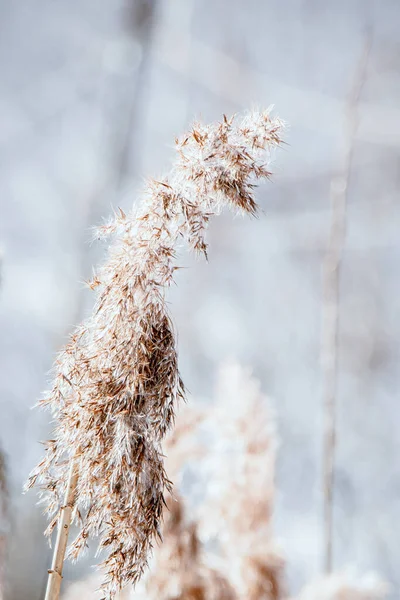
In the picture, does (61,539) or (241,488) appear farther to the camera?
(241,488)

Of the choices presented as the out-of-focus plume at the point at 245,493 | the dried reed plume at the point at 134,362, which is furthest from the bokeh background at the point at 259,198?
the dried reed plume at the point at 134,362

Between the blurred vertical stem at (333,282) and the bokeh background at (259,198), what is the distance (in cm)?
4

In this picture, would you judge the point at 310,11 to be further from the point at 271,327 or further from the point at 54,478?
the point at 54,478

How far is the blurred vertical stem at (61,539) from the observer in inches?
22.5

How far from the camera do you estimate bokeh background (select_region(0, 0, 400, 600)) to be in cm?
141

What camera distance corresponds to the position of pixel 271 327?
5.94 feet

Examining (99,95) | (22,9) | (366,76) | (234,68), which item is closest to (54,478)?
(99,95)

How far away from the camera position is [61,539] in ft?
1.93

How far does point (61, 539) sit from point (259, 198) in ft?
4.42

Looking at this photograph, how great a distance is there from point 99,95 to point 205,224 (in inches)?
39.5

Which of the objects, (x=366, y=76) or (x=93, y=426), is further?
(x=366, y=76)

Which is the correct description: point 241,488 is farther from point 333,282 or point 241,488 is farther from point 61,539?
point 61,539

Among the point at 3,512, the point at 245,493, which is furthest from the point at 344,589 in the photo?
the point at 3,512

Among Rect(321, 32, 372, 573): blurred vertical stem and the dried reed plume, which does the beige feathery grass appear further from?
the dried reed plume
